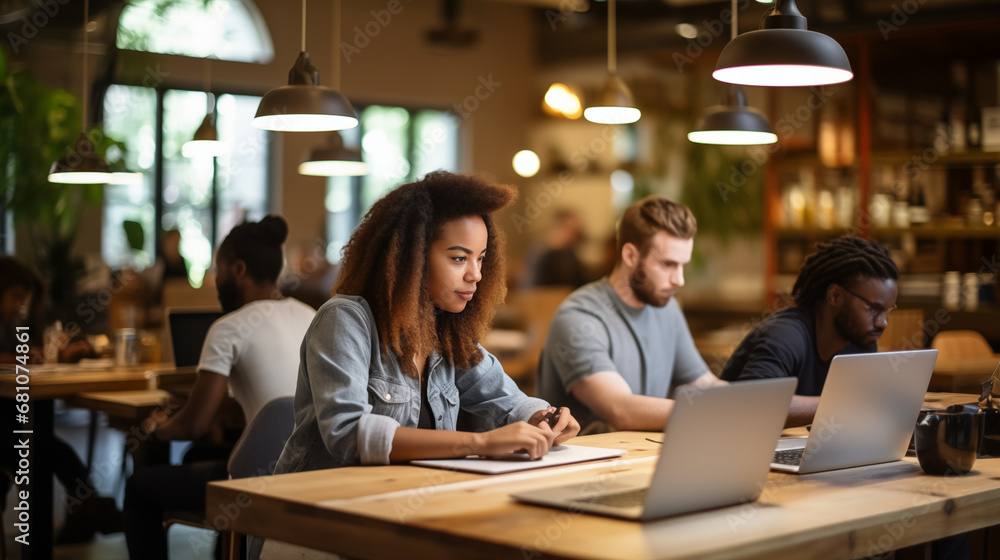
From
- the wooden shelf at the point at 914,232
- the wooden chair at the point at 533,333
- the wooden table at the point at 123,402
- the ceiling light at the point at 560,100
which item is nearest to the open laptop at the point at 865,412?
the wooden table at the point at 123,402

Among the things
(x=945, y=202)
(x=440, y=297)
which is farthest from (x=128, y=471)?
(x=945, y=202)

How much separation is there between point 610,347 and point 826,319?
0.64 metres

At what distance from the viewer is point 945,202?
6098 millimetres

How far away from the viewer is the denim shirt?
6.16ft

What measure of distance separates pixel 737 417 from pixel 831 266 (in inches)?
57.6

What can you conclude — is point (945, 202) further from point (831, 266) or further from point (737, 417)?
point (737, 417)

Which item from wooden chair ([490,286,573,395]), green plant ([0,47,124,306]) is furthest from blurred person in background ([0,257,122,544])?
wooden chair ([490,286,573,395])

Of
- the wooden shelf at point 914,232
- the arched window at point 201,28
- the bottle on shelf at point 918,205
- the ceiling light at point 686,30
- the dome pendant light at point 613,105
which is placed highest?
the arched window at point 201,28

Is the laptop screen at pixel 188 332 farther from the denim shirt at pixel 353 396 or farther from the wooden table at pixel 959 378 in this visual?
the wooden table at pixel 959 378

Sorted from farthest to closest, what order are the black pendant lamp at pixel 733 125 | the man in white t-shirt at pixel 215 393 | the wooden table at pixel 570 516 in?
the black pendant lamp at pixel 733 125, the man in white t-shirt at pixel 215 393, the wooden table at pixel 570 516

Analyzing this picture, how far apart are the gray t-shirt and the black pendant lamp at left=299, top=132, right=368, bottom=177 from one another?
7.11ft

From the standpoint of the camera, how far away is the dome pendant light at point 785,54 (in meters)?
2.13

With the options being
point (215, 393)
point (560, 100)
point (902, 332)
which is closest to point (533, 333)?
point (560, 100)

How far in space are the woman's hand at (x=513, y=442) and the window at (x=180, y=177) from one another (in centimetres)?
778
